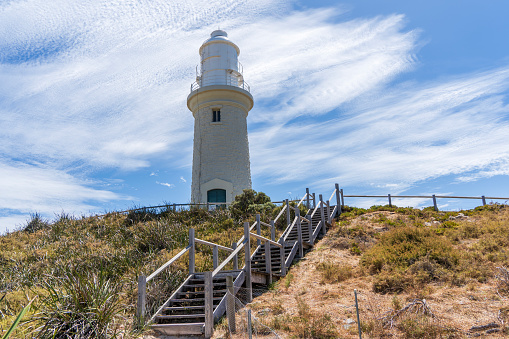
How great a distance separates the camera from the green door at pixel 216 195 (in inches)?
914

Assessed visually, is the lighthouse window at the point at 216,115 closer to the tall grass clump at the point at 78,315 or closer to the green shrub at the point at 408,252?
the green shrub at the point at 408,252

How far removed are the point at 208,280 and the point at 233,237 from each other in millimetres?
7709

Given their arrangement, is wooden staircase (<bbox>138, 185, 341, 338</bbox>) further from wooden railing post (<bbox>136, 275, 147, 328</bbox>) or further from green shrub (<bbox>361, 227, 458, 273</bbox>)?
green shrub (<bbox>361, 227, 458, 273</bbox>)

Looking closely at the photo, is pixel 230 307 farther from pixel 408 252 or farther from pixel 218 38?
pixel 218 38

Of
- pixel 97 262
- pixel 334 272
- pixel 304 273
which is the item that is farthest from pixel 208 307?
pixel 97 262

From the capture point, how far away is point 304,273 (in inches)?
474

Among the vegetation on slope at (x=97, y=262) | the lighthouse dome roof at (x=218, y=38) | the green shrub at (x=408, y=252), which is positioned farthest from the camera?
the lighthouse dome roof at (x=218, y=38)

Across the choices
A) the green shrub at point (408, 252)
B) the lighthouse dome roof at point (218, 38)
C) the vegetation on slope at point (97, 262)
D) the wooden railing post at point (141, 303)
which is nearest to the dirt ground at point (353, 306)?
the wooden railing post at point (141, 303)

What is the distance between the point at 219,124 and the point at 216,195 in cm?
438

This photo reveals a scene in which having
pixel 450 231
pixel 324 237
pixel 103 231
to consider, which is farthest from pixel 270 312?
pixel 103 231

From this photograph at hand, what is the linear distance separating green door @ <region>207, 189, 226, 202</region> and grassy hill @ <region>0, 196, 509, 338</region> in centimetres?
358

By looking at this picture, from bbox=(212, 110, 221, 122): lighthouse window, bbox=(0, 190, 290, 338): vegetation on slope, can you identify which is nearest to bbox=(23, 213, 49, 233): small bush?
bbox=(0, 190, 290, 338): vegetation on slope

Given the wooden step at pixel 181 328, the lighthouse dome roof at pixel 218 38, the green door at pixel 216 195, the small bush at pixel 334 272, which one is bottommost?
the wooden step at pixel 181 328

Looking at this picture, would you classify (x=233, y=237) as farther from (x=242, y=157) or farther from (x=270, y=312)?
(x=242, y=157)
